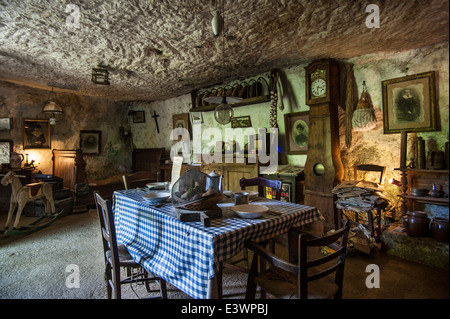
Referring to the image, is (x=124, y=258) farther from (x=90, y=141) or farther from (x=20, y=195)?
(x=90, y=141)

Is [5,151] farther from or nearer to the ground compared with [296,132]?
nearer to the ground

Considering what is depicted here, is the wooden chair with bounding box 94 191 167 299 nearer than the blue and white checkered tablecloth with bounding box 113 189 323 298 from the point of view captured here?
No

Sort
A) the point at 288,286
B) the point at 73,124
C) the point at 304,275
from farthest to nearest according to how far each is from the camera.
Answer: the point at 73,124 → the point at 288,286 → the point at 304,275

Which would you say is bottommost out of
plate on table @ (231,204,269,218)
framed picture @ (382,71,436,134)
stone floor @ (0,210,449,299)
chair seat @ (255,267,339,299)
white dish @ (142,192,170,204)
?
stone floor @ (0,210,449,299)

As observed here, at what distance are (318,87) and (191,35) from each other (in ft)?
6.90

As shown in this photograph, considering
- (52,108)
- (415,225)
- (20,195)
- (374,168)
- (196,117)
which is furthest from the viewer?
(196,117)

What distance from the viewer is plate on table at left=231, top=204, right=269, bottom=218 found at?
1904 mm

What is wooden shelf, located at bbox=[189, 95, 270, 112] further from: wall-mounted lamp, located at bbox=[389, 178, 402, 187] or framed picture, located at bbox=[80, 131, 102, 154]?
framed picture, located at bbox=[80, 131, 102, 154]

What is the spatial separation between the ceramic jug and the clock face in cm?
648

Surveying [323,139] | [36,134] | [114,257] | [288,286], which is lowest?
[288,286]

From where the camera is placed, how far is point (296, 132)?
15.3 feet

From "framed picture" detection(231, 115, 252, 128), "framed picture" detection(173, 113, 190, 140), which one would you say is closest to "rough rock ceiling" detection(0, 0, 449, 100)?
"framed picture" detection(231, 115, 252, 128)

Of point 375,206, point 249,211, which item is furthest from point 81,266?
point 375,206
